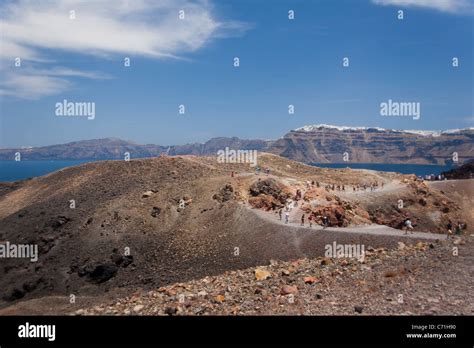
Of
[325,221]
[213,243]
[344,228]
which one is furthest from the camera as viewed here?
[325,221]

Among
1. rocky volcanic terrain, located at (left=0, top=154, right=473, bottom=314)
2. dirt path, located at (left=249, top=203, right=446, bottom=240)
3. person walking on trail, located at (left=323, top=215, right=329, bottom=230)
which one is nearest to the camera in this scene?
rocky volcanic terrain, located at (left=0, top=154, right=473, bottom=314)

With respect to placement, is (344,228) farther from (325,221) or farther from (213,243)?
(213,243)

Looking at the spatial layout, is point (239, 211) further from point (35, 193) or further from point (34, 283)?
point (35, 193)

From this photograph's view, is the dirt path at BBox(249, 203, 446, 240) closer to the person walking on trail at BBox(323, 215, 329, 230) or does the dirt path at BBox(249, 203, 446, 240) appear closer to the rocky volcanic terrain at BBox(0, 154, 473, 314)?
the rocky volcanic terrain at BBox(0, 154, 473, 314)

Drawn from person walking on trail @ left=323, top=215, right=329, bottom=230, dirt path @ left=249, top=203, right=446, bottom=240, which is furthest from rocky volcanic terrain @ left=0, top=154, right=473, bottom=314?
person walking on trail @ left=323, top=215, right=329, bottom=230

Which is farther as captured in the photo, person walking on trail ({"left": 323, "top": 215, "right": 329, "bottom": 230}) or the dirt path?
person walking on trail ({"left": 323, "top": 215, "right": 329, "bottom": 230})

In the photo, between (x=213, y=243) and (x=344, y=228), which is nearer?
(x=344, y=228)

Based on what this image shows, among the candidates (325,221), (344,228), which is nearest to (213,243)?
(325,221)

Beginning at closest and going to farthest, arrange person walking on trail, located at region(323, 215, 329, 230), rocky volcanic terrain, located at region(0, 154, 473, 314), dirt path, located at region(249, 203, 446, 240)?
1. rocky volcanic terrain, located at region(0, 154, 473, 314)
2. dirt path, located at region(249, 203, 446, 240)
3. person walking on trail, located at region(323, 215, 329, 230)
